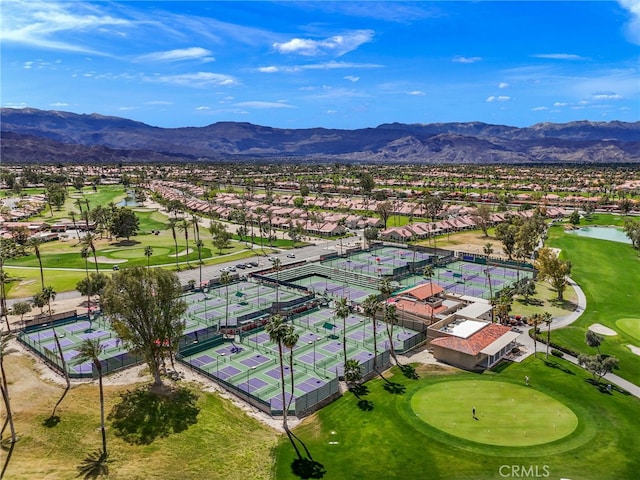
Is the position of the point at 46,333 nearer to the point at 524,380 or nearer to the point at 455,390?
the point at 455,390

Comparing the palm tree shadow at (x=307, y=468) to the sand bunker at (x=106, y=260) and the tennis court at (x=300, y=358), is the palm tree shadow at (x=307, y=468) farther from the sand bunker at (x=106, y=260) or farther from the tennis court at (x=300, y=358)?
the sand bunker at (x=106, y=260)

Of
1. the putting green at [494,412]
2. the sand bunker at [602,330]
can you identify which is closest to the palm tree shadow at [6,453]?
the putting green at [494,412]

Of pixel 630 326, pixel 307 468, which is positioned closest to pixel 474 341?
pixel 307 468

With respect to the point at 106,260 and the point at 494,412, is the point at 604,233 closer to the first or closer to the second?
the point at 494,412

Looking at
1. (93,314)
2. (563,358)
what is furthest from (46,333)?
(563,358)

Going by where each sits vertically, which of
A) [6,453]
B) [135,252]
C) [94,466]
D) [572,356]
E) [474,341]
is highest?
[135,252]
